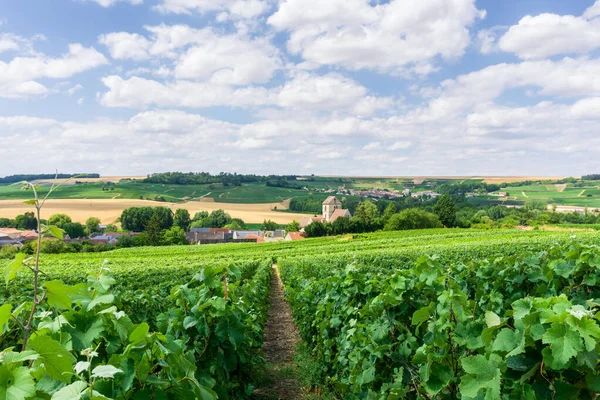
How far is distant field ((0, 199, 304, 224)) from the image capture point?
98.7 metres

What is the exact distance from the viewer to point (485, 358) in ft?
6.84

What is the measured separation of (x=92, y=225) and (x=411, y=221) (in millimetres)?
83541

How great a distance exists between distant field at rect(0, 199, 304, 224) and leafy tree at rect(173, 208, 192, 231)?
4.04 meters

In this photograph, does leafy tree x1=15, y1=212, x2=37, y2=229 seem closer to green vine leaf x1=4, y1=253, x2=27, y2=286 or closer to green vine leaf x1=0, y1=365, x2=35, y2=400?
green vine leaf x1=4, y1=253, x2=27, y2=286

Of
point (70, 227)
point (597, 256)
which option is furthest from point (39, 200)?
point (70, 227)

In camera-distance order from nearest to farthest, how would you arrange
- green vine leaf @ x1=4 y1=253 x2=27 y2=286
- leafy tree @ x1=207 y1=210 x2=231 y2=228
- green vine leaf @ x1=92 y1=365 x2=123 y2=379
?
green vine leaf @ x1=92 y1=365 x2=123 y2=379, green vine leaf @ x1=4 y1=253 x2=27 y2=286, leafy tree @ x1=207 y1=210 x2=231 y2=228

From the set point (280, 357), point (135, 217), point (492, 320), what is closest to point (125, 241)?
point (135, 217)

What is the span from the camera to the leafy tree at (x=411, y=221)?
75.1 metres

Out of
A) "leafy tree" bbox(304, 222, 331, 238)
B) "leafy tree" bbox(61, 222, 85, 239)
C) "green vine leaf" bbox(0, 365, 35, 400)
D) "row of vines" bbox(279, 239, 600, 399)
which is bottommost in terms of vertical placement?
"leafy tree" bbox(61, 222, 85, 239)

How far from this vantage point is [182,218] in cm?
12019

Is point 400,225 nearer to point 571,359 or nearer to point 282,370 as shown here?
point 282,370

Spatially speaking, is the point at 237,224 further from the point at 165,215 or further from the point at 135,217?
the point at 135,217

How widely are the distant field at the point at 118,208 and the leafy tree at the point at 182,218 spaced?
4045 millimetres

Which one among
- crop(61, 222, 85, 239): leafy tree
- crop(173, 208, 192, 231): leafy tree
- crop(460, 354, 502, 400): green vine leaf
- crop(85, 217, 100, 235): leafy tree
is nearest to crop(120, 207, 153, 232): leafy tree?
crop(85, 217, 100, 235): leafy tree
